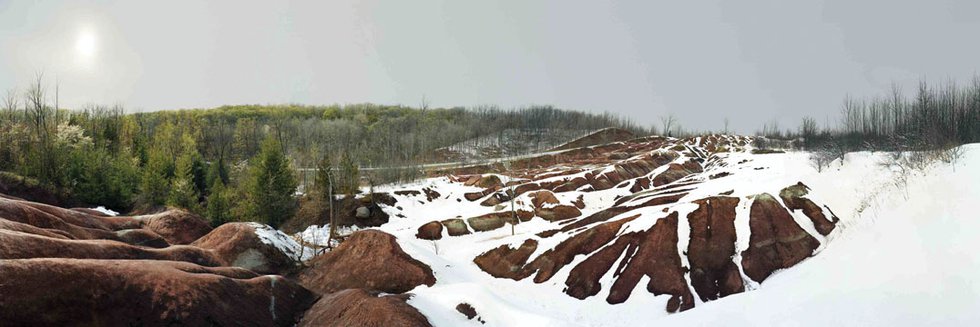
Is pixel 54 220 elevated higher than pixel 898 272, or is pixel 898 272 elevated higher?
pixel 54 220

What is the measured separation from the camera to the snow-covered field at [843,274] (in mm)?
13492

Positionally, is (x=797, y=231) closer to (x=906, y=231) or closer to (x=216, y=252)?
(x=906, y=231)

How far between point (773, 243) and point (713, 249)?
11.2ft

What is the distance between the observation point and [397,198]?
60.5 metres

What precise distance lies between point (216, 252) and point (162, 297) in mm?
11068

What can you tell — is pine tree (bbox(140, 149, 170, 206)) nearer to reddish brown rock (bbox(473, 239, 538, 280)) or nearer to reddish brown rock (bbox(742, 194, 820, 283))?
reddish brown rock (bbox(473, 239, 538, 280))

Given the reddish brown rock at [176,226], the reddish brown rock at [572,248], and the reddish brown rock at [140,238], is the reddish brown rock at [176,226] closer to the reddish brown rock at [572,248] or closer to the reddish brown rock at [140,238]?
the reddish brown rock at [140,238]

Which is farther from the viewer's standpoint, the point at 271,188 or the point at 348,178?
the point at 348,178

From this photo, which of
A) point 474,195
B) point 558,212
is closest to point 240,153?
point 474,195

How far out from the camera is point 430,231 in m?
47.6

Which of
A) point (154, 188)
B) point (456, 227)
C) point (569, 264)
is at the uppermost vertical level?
point (154, 188)

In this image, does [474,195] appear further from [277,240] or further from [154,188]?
[277,240]

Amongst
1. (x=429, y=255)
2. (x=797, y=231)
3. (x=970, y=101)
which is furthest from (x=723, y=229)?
(x=970, y=101)

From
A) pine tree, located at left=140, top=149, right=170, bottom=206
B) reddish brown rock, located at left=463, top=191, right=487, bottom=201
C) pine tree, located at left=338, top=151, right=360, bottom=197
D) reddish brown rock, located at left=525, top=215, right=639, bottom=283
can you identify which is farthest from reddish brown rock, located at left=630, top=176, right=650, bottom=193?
pine tree, located at left=140, top=149, right=170, bottom=206
